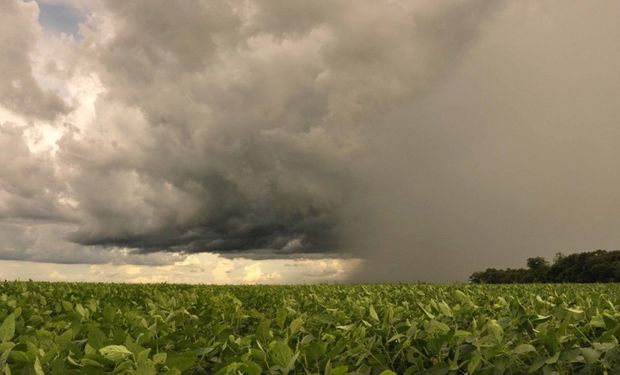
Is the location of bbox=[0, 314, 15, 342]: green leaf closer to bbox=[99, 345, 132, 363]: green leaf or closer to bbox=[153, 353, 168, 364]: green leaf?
bbox=[99, 345, 132, 363]: green leaf

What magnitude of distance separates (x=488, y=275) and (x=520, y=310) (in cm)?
6829

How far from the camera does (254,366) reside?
7.32 ft

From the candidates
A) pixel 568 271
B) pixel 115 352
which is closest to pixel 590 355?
pixel 115 352

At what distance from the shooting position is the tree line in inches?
2183

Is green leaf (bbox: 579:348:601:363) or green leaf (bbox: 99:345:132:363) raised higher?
green leaf (bbox: 99:345:132:363)

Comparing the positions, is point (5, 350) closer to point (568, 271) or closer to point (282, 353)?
point (282, 353)

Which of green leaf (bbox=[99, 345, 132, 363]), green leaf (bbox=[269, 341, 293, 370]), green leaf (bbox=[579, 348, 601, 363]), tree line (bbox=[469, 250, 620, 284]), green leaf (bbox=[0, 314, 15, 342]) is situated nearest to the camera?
green leaf (bbox=[99, 345, 132, 363])

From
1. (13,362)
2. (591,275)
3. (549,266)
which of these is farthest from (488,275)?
(13,362)

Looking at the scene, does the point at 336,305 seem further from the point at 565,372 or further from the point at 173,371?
the point at 173,371

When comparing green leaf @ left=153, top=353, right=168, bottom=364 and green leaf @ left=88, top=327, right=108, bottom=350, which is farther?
green leaf @ left=88, top=327, right=108, bottom=350

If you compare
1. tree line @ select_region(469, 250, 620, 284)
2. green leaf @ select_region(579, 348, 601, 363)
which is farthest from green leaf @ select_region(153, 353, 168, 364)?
tree line @ select_region(469, 250, 620, 284)

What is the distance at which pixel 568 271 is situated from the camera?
59625 mm

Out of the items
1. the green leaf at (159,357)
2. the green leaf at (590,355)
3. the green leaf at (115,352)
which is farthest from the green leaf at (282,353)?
the green leaf at (590,355)

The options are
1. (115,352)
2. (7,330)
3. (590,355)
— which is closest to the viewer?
(115,352)
